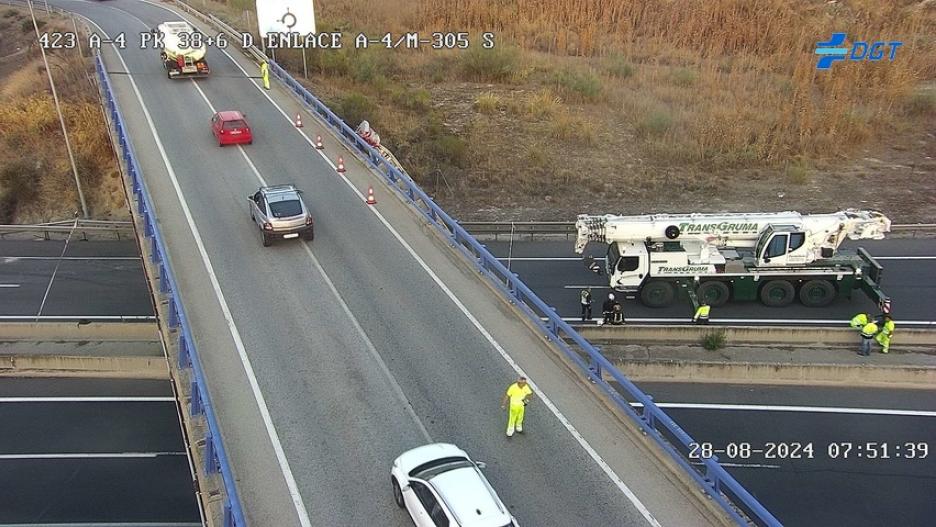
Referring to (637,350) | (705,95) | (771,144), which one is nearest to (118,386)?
(637,350)

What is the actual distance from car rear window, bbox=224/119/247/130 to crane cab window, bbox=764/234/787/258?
19776mm

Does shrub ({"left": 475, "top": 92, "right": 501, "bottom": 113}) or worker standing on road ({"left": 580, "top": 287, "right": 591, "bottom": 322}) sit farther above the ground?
shrub ({"left": 475, "top": 92, "right": 501, "bottom": 113})

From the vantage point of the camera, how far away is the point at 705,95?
137 ft

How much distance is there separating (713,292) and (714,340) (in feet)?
11.9

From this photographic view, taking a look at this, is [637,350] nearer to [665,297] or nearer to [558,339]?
[665,297]

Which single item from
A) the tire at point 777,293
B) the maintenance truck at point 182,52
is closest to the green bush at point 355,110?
the maintenance truck at point 182,52

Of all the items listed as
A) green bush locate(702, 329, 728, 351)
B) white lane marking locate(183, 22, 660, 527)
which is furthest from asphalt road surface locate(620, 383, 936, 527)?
white lane marking locate(183, 22, 660, 527)

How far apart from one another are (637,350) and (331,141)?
582 inches

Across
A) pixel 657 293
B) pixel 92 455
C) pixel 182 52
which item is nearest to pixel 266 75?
pixel 182 52

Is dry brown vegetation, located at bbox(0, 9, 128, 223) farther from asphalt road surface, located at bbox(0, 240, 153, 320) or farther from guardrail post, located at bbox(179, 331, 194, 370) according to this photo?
guardrail post, located at bbox(179, 331, 194, 370)

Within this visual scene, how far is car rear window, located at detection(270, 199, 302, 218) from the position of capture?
1841 cm
